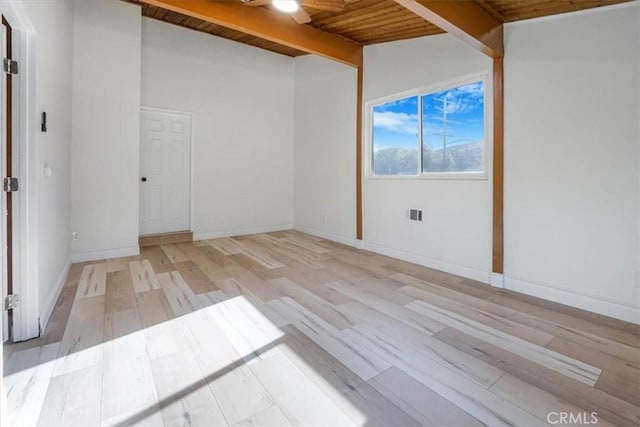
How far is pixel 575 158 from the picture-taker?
9.12 ft

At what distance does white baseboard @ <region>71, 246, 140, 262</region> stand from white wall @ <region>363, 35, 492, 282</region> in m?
3.33

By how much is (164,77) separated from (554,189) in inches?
210

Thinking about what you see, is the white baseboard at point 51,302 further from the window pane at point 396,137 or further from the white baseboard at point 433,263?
the window pane at point 396,137

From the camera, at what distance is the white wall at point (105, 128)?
3.95 meters

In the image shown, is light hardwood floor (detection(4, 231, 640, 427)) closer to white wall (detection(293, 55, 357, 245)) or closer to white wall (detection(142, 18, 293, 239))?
white wall (detection(293, 55, 357, 245))

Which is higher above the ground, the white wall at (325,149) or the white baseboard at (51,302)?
the white wall at (325,149)

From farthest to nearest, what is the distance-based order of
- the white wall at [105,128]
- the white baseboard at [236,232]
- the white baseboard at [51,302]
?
1. the white baseboard at [236,232]
2. the white wall at [105,128]
3. the white baseboard at [51,302]

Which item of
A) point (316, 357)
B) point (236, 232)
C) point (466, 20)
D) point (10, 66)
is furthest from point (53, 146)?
point (466, 20)

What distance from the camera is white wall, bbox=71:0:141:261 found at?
Answer: 3945 millimetres

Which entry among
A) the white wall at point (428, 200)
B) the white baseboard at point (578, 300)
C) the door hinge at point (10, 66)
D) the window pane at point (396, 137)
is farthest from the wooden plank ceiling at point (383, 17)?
Answer: the white baseboard at point (578, 300)

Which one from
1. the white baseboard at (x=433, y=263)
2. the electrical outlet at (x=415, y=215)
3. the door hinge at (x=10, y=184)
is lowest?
the white baseboard at (x=433, y=263)

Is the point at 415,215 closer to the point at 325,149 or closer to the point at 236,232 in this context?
the point at 325,149

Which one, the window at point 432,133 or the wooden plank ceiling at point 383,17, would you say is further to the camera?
the window at point 432,133

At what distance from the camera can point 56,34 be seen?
2910 mm
